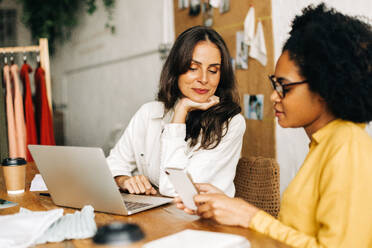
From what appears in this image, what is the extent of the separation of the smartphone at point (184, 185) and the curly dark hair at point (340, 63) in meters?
0.43

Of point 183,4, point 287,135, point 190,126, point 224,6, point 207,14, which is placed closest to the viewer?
point 190,126

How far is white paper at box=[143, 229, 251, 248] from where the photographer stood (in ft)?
2.83

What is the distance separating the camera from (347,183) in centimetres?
94

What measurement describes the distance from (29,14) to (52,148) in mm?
5129

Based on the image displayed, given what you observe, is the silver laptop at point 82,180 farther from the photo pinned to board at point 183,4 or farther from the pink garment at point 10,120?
the photo pinned to board at point 183,4

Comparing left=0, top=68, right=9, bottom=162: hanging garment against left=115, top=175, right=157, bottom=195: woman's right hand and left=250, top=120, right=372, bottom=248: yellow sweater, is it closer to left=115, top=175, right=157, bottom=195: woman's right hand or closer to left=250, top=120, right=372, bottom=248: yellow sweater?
left=115, top=175, right=157, bottom=195: woman's right hand

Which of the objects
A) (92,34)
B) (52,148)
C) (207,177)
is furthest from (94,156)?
(92,34)

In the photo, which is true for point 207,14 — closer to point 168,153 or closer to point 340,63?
point 168,153

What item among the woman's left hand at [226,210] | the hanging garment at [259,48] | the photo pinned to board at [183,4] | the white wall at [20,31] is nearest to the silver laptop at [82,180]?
the woman's left hand at [226,210]

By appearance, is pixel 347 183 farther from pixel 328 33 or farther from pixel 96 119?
pixel 96 119

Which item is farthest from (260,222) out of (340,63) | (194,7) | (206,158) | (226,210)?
(194,7)

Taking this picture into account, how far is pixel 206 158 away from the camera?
1.75 meters

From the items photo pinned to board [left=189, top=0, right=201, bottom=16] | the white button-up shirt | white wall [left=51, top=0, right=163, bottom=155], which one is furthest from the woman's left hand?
white wall [left=51, top=0, right=163, bottom=155]

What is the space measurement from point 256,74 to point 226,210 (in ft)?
5.77
